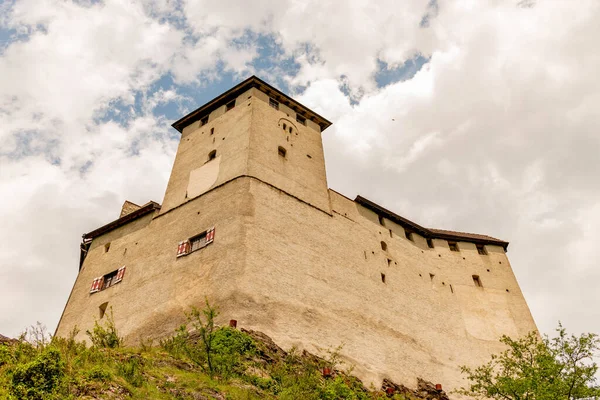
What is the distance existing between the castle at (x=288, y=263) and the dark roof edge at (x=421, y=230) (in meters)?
0.08

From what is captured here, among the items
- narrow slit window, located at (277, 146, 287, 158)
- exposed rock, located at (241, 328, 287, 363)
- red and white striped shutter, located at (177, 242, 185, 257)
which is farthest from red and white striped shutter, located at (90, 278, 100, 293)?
narrow slit window, located at (277, 146, 287, 158)

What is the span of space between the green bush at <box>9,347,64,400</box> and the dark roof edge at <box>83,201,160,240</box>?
54.4 ft

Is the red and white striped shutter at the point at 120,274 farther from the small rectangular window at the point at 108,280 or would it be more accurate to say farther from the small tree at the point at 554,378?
the small tree at the point at 554,378

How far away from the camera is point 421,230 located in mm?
31719

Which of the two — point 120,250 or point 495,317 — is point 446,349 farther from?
point 120,250

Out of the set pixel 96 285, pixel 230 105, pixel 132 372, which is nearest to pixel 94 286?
pixel 96 285

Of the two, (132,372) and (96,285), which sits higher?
(96,285)

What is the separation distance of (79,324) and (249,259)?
30.8 feet

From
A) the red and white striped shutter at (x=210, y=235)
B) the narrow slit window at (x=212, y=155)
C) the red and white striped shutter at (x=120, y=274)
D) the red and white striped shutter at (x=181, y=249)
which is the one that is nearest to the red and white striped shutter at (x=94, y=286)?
the red and white striped shutter at (x=120, y=274)

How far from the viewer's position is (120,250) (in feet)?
87.9

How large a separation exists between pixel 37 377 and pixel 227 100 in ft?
76.7

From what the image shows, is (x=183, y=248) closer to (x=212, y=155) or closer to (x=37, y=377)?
(x=212, y=155)

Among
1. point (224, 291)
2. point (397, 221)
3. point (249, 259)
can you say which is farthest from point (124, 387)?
point (397, 221)

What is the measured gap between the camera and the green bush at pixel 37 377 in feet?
34.5
